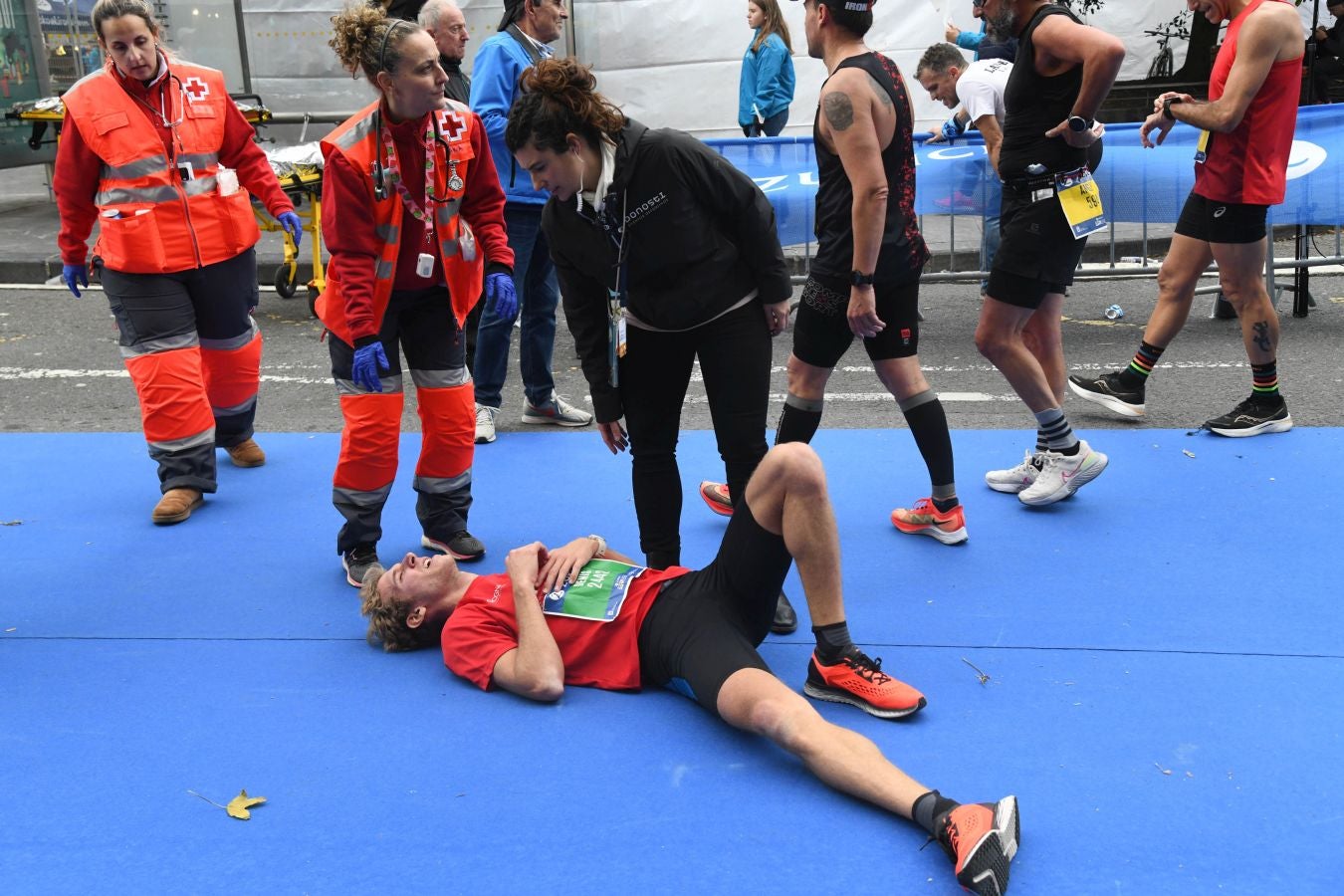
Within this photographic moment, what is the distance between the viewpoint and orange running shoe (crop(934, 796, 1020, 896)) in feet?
8.73

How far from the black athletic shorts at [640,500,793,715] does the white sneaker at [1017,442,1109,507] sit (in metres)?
1.92

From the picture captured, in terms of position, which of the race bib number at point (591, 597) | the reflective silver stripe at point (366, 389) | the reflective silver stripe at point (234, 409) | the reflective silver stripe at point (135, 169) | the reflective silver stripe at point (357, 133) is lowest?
the reflective silver stripe at point (234, 409)

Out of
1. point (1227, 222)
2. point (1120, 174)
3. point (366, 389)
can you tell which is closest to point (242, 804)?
point (366, 389)

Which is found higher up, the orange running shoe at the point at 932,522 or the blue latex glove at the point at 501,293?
the blue latex glove at the point at 501,293

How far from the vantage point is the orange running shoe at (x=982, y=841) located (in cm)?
266

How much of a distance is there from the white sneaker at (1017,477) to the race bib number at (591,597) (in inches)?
84.7

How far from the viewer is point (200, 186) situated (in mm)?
5332

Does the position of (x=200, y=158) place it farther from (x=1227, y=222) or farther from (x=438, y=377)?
(x=1227, y=222)

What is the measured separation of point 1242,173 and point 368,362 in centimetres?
380

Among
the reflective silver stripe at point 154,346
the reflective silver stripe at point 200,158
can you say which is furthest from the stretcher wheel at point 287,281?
the reflective silver stripe at point 154,346

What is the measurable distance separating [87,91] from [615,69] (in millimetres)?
9094

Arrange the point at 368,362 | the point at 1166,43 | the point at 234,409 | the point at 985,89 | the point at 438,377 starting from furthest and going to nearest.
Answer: the point at 1166,43 → the point at 985,89 → the point at 234,409 → the point at 438,377 → the point at 368,362

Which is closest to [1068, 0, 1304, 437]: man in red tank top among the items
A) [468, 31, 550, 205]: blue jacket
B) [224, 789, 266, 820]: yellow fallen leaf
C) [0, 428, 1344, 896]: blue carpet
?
[0, 428, 1344, 896]: blue carpet

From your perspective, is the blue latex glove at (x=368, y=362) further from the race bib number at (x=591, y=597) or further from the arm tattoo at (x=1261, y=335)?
the arm tattoo at (x=1261, y=335)
